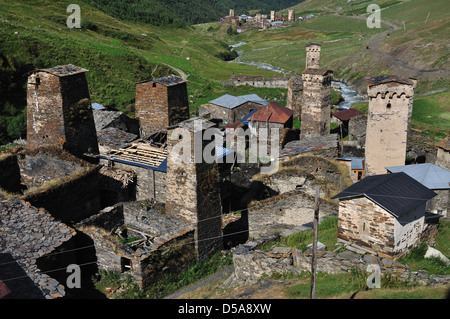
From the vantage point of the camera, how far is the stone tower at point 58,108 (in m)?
18.8

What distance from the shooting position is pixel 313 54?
37.7 metres

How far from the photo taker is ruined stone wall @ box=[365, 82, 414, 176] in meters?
20.7

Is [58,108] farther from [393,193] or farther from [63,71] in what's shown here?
[393,193]

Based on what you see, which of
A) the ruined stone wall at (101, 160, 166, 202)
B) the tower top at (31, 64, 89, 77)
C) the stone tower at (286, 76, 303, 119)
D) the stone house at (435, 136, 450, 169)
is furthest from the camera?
the stone tower at (286, 76, 303, 119)

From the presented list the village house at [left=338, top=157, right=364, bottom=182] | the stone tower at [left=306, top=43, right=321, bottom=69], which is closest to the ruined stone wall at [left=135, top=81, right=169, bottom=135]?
the village house at [left=338, top=157, right=364, bottom=182]

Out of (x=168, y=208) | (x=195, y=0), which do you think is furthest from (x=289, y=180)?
(x=195, y=0)

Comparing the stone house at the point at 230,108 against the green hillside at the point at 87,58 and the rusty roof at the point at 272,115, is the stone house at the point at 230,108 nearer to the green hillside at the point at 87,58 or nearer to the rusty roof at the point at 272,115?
the rusty roof at the point at 272,115

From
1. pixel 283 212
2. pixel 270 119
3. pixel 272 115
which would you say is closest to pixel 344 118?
pixel 272 115

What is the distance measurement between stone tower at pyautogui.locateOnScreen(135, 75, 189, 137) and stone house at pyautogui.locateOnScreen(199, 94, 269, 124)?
1585 cm

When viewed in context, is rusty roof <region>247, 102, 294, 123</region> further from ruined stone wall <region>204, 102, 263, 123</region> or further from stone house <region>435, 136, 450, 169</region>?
stone house <region>435, 136, 450, 169</region>

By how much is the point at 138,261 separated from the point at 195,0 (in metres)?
180

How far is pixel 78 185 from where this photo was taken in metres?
17.5

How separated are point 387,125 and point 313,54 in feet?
59.7

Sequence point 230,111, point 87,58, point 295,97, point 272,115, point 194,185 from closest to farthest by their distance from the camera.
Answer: point 194,185 → point 272,115 → point 230,111 → point 295,97 → point 87,58
